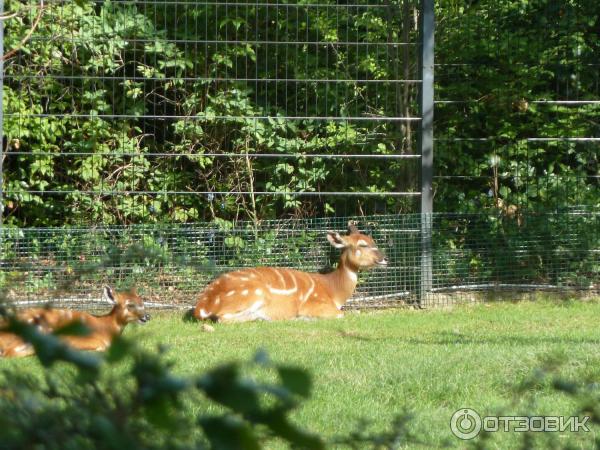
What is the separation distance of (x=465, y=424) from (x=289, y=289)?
5.03m

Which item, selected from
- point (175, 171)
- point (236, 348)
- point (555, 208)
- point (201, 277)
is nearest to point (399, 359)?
point (236, 348)

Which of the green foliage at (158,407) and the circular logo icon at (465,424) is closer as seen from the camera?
the green foliage at (158,407)

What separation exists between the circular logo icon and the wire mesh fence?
5.08m

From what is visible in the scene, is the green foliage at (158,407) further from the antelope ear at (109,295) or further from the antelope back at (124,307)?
the antelope ear at (109,295)

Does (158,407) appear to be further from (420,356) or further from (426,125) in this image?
(426,125)

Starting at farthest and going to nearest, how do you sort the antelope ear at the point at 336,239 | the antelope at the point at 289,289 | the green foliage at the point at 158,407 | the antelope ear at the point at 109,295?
the antelope ear at the point at 336,239
the antelope at the point at 289,289
the antelope ear at the point at 109,295
the green foliage at the point at 158,407

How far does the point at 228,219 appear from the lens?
478 inches

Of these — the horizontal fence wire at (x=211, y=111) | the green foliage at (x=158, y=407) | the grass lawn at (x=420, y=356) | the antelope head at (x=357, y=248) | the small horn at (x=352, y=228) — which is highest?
the horizontal fence wire at (x=211, y=111)

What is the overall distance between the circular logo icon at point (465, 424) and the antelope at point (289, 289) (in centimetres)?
445

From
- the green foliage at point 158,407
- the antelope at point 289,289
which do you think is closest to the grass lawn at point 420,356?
the antelope at point 289,289

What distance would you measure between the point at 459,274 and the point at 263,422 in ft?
31.1

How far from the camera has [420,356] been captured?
7461mm

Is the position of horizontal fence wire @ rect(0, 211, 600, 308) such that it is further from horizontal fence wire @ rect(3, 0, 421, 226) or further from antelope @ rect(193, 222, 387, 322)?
horizontal fence wire @ rect(3, 0, 421, 226)

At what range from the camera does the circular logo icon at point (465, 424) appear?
5.21 m
